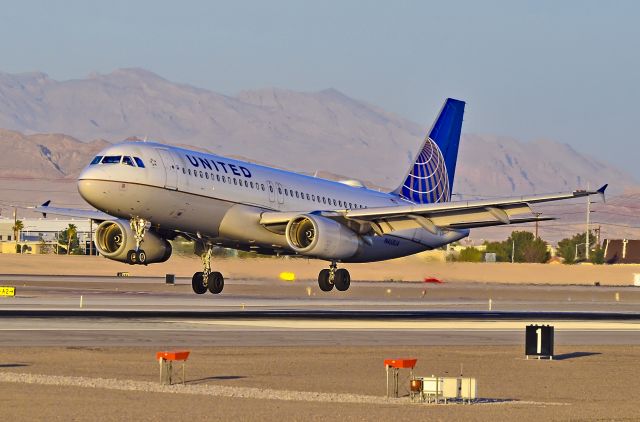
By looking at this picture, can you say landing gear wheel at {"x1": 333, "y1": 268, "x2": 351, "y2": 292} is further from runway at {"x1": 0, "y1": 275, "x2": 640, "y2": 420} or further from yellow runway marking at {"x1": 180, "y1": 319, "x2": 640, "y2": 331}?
yellow runway marking at {"x1": 180, "y1": 319, "x2": 640, "y2": 331}

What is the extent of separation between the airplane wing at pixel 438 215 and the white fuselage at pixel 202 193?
106cm

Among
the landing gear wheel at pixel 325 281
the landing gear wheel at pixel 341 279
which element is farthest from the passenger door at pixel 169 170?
the landing gear wheel at pixel 341 279

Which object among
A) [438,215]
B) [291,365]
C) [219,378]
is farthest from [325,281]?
[219,378]

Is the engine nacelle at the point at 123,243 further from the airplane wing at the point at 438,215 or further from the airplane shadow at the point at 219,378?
the airplane shadow at the point at 219,378

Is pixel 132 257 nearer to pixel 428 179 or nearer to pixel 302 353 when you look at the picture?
pixel 302 353

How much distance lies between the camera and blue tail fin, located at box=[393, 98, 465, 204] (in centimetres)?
7819

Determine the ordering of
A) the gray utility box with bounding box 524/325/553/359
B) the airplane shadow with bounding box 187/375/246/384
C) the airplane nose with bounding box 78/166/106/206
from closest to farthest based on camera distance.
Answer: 1. the airplane shadow with bounding box 187/375/246/384
2. the gray utility box with bounding box 524/325/553/359
3. the airplane nose with bounding box 78/166/106/206

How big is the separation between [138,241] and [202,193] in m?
4.27

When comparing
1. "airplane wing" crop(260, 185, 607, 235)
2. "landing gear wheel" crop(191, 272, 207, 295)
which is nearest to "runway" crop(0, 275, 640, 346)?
"landing gear wheel" crop(191, 272, 207, 295)

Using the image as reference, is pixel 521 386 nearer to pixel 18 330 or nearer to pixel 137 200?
pixel 18 330

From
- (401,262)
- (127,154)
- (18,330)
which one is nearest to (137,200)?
(127,154)

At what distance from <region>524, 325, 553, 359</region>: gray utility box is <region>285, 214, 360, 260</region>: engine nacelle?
22.5 m

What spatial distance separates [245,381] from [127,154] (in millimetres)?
27432

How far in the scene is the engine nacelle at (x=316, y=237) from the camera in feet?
205
